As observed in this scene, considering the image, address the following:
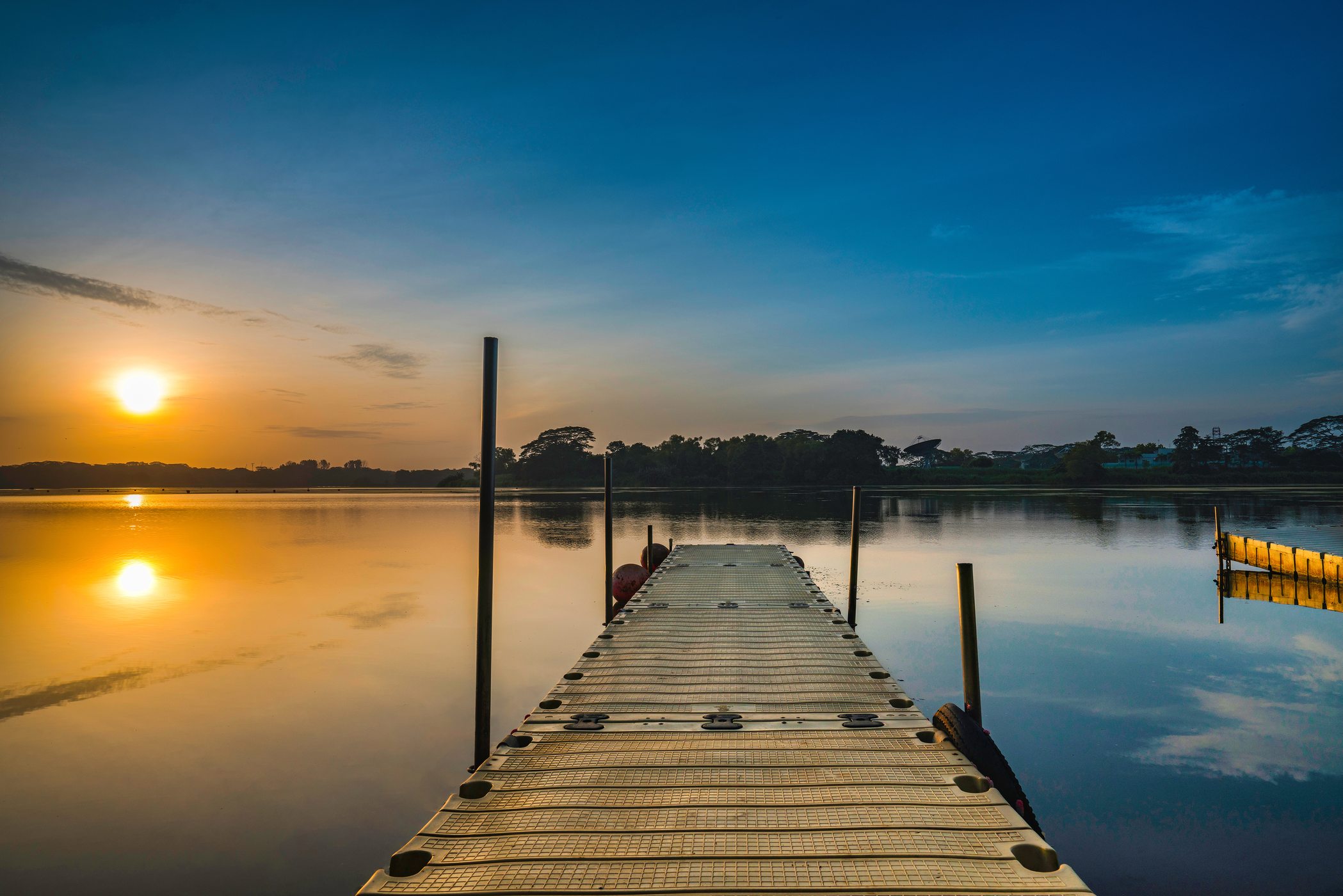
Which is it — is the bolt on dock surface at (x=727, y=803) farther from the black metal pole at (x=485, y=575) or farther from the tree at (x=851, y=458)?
the tree at (x=851, y=458)

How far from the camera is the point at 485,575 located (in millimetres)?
6949

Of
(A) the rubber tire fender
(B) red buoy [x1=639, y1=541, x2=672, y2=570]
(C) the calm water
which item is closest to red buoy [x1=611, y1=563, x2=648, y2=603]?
(C) the calm water

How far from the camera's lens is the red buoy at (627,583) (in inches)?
589

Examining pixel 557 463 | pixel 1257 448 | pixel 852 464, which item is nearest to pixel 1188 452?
pixel 1257 448

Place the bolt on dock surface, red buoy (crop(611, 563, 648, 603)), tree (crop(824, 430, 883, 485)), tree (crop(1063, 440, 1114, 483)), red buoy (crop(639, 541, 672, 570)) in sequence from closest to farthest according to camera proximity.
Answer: the bolt on dock surface
red buoy (crop(611, 563, 648, 603))
red buoy (crop(639, 541, 672, 570))
tree (crop(1063, 440, 1114, 483))
tree (crop(824, 430, 883, 485))

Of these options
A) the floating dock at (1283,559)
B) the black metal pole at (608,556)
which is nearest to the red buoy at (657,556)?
the black metal pole at (608,556)

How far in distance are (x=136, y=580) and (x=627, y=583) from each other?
616 inches

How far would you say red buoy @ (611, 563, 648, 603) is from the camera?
14969 mm

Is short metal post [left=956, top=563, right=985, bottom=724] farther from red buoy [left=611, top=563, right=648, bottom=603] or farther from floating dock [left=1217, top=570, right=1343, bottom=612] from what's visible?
floating dock [left=1217, top=570, right=1343, bottom=612]

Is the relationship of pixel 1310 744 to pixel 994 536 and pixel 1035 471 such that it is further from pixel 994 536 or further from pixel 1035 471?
pixel 1035 471

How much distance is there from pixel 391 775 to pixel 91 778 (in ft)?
9.86

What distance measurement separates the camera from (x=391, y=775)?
7344mm

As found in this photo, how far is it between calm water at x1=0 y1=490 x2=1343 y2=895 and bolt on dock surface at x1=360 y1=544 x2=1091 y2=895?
2126 mm

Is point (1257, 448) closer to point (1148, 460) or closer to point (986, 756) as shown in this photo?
point (1148, 460)
